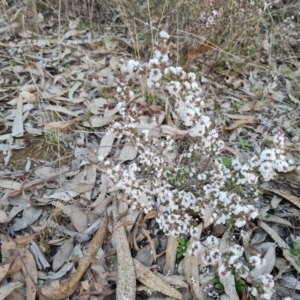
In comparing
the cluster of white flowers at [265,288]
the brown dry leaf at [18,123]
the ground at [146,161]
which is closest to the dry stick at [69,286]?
the ground at [146,161]

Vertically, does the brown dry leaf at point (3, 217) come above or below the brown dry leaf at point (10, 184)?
below

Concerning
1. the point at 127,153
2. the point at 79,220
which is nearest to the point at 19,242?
the point at 79,220

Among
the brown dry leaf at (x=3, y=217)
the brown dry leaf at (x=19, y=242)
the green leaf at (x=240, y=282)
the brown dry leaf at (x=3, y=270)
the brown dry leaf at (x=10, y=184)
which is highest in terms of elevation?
the brown dry leaf at (x=10, y=184)

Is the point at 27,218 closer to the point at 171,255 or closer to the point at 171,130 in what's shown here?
the point at 171,255

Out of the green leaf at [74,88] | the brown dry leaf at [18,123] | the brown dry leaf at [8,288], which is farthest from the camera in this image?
the green leaf at [74,88]

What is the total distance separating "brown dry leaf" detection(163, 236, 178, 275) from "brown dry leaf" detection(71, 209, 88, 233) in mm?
367

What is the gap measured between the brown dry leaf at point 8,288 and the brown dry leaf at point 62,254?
0.48 ft

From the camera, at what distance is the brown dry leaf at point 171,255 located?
1.55m

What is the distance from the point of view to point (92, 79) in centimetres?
239

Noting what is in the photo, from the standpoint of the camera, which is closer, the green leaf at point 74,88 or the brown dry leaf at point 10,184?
the brown dry leaf at point 10,184

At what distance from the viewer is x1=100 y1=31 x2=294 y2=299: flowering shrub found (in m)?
1.33

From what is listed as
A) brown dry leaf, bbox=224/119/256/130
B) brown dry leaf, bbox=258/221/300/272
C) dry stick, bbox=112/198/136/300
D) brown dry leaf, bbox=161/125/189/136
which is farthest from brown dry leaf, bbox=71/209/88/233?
brown dry leaf, bbox=224/119/256/130

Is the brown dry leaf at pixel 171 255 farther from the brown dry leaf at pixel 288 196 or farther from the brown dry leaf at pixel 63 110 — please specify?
the brown dry leaf at pixel 63 110

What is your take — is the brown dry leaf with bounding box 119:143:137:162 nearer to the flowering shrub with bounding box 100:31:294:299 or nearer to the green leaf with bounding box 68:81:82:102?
the flowering shrub with bounding box 100:31:294:299
